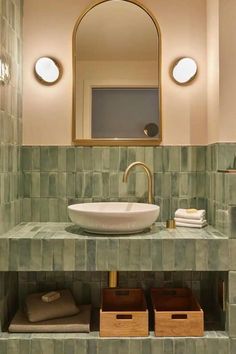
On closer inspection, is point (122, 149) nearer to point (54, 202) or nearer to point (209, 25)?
point (54, 202)

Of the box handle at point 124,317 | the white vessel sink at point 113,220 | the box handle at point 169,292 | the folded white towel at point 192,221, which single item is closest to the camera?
the white vessel sink at point 113,220

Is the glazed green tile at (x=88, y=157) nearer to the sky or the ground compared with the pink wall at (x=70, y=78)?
nearer to the ground

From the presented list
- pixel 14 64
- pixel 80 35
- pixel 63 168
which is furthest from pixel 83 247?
pixel 80 35

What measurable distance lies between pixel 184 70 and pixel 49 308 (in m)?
1.64

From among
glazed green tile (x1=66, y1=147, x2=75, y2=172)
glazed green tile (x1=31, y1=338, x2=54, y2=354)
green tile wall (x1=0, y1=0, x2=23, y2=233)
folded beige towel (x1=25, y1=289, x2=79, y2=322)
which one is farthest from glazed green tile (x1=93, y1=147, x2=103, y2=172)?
glazed green tile (x1=31, y1=338, x2=54, y2=354)

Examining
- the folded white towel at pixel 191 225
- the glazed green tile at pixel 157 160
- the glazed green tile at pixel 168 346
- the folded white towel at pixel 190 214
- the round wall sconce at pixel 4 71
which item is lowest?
the glazed green tile at pixel 168 346

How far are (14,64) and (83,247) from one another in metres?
1.14

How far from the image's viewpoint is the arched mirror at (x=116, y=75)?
97.3 inches

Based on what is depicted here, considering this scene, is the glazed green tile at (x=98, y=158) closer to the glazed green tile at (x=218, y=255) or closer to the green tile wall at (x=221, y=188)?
the green tile wall at (x=221, y=188)

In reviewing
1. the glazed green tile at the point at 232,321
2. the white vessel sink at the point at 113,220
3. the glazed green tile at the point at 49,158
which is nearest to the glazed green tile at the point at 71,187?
the glazed green tile at the point at 49,158

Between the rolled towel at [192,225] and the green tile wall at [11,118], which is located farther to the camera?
the rolled towel at [192,225]

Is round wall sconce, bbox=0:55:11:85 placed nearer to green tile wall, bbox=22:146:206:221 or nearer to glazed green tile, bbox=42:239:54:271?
green tile wall, bbox=22:146:206:221

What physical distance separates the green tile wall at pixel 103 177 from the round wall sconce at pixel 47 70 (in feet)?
1.42

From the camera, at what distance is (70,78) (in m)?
2.48
